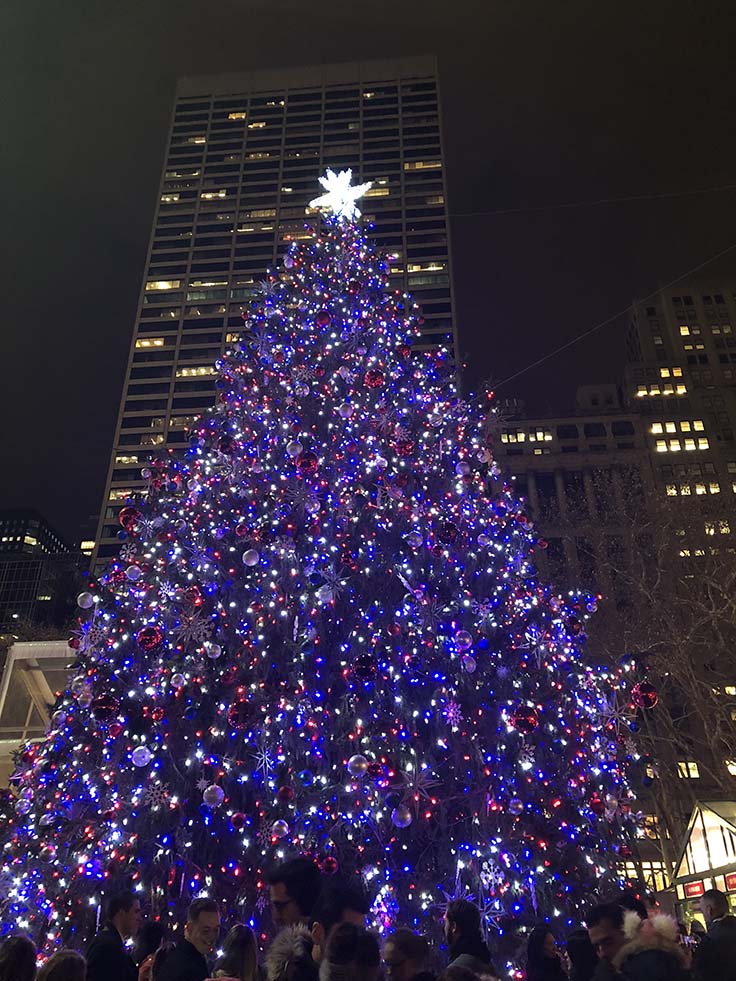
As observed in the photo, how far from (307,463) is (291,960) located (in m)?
4.46

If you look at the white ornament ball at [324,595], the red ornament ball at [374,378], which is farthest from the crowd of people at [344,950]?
the red ornament ball at [374,378]

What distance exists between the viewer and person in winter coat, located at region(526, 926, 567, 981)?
3654 millimetres

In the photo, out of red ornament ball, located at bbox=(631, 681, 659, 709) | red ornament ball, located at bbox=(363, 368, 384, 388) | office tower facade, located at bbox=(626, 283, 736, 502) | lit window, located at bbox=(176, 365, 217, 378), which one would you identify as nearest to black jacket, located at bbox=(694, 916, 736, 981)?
red ornament ball, located at bbox=(631, 681, 659, 709)

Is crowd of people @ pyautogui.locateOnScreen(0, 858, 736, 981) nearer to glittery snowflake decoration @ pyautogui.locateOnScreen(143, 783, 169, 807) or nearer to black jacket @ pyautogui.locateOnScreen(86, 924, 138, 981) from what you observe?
black jacket @ pyautogui.locateOnScreen(86, 924, 138, 981)

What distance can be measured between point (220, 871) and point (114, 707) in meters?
1.68

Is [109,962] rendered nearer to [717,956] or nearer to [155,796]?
[155,796]

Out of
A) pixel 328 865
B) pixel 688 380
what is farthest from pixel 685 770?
pixel 688 380

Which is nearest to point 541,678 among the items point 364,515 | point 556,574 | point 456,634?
point 456,634

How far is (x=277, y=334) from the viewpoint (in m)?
8.33

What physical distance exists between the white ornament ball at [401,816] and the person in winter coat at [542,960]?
1376 millimetres

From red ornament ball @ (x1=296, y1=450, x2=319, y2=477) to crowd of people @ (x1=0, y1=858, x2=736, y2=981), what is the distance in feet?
12.8

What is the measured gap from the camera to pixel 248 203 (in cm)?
8062

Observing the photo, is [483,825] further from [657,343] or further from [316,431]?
[657,343]

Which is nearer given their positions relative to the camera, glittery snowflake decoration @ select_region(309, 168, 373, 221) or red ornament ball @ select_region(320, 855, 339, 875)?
red ornament ball @ select_region(320, 855, 339, 875)
